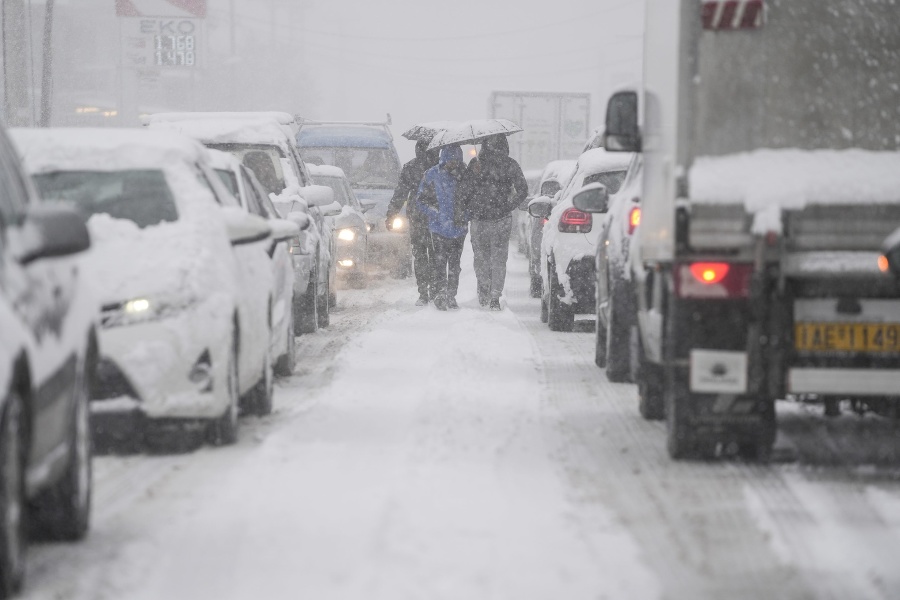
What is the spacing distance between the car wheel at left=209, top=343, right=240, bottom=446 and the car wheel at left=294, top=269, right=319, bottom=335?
654 cm

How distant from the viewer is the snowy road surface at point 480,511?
5.32 meters

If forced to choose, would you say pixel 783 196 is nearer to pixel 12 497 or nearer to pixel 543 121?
pixel 12 497

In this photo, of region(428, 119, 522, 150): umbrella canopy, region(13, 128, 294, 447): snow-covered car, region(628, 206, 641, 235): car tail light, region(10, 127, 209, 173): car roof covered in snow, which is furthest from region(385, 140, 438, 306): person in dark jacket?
region(10, 127, 209, 173): car roof covered in snow

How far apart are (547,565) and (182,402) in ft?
9.27

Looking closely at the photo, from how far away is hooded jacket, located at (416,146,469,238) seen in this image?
1828 cm

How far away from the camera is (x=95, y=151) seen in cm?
897

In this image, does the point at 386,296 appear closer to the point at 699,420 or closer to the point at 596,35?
the point at 699,420

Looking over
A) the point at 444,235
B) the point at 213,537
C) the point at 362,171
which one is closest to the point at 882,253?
the point at 213,537

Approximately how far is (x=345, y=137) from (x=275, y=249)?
53.0 feet

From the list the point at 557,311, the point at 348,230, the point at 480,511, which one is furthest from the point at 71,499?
the point at 348,230

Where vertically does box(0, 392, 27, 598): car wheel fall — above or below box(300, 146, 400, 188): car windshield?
below

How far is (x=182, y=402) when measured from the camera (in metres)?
7.84

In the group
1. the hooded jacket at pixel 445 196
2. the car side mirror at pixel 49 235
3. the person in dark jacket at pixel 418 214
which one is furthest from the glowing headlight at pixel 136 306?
the person in dark jacket at pixel 418 214

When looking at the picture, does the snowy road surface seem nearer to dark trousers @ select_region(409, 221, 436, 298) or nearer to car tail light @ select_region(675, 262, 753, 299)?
car tail light @ select_region(675, 262, 753, 299)
